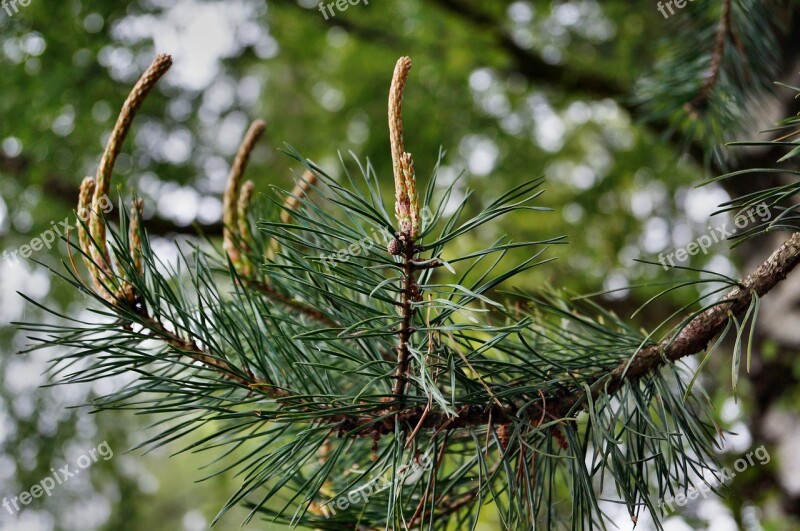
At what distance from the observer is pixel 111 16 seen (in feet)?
6.00

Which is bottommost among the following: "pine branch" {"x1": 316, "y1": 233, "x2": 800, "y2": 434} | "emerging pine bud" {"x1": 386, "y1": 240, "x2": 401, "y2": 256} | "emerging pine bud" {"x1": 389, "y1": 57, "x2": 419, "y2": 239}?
"pine branch" {"x1": 316, "y1": 233, "x2": 800, "y2": 434}

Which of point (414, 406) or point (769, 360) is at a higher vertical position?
point (414, 406)

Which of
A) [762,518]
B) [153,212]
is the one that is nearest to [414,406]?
[762,518]

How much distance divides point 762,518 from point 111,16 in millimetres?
1919

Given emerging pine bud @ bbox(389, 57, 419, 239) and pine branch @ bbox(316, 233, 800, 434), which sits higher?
emerging pine bud @ bbox(389, 57, 419, 239)

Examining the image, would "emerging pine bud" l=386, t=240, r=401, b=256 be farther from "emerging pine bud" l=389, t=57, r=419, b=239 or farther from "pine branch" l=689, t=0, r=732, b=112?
"pine branch" l=689, t=0, r=732, b=112

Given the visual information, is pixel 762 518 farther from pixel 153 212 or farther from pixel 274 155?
pixel 274 155

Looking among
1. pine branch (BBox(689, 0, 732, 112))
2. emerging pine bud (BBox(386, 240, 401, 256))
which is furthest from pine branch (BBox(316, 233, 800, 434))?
pine branch (BBox(689, 0, 732, 112))

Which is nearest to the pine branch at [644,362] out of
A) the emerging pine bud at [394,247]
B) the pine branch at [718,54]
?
the emerging pine bud at [394,247]

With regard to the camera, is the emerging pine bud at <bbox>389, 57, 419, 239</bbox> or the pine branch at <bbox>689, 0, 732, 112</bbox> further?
the pine branch at <bbox>689, 0, 732, 112</bbox>

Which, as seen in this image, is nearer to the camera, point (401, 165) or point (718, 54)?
point (401, 165)

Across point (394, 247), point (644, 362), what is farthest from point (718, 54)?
point (394, 247)

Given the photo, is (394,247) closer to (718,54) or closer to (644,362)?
(644,362)

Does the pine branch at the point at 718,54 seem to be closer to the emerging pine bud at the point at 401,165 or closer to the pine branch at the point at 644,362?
the pine branch at the point at 644,362
